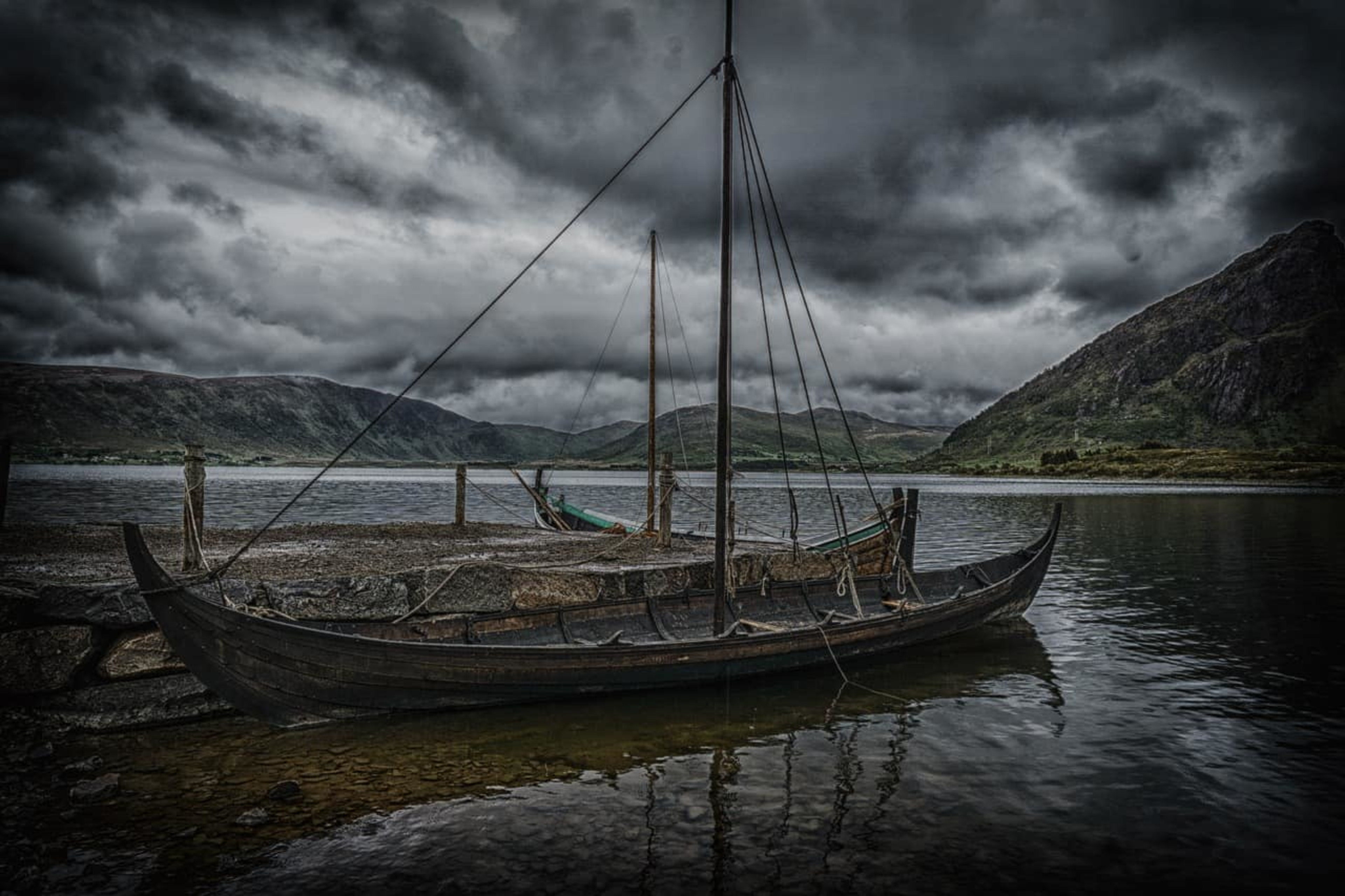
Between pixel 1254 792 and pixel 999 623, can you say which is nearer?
pixel 1254 792

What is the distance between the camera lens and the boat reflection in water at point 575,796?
641cm

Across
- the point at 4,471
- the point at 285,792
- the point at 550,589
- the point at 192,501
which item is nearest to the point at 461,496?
the point at 4,471

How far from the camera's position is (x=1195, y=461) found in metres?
133

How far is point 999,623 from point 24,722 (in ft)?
64.4

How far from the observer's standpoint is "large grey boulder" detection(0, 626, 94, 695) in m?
9.41

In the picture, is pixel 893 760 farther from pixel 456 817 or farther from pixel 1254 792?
pixel 456 817

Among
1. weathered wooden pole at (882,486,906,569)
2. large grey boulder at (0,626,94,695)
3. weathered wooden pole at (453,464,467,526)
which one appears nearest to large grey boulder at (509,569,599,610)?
large grey boulder at (0,626,94,695)

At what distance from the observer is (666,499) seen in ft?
64.6

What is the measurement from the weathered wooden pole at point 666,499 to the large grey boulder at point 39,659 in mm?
12567

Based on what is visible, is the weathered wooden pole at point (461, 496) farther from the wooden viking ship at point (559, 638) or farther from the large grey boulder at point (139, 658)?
the large grey boulder at point (139, 658)

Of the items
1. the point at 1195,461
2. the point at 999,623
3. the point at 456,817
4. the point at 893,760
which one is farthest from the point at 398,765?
the point at 1195,461

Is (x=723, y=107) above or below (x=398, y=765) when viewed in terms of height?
above

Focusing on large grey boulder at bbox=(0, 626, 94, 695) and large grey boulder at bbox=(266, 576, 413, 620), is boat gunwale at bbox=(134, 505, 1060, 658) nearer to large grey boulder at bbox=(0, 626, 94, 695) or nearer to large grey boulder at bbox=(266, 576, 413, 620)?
large grey boulder at bbox=(266, 576, 413, 620)

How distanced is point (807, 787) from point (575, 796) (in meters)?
2.85
